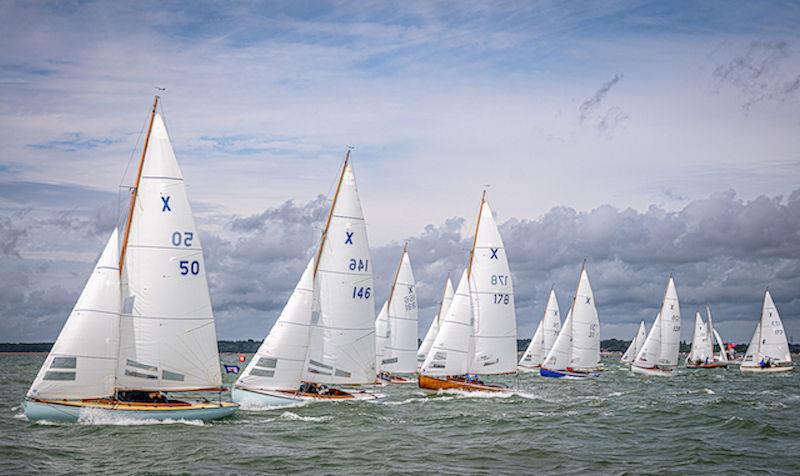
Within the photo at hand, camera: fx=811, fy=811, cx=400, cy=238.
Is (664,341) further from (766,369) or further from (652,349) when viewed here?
(766,369)

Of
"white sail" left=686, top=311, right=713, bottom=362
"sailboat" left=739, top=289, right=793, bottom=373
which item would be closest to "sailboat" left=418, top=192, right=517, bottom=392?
"sailboat" left=739, top=289, right=793, bottom=373

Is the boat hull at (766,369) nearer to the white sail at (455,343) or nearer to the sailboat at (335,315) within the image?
the white sail at (455,343)

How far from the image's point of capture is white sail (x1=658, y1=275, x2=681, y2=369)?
94562 millimetres

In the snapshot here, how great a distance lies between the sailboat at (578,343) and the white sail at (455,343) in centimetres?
3182

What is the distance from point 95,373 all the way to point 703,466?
2299cm

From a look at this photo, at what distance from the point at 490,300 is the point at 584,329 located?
34.3 m

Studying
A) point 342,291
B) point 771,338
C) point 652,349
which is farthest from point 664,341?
point 342,291

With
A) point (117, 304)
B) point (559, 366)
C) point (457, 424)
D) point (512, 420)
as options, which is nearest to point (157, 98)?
point (117, 304)

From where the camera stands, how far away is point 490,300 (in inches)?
2021

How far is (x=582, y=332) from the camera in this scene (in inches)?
3248

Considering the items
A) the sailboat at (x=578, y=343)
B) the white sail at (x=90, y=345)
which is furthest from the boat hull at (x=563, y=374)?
the white sail at (x=90, y=345)

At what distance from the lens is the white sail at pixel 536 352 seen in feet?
326

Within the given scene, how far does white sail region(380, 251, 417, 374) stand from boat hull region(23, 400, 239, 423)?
2828 centimetres

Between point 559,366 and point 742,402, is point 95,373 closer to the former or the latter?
point 742,402
